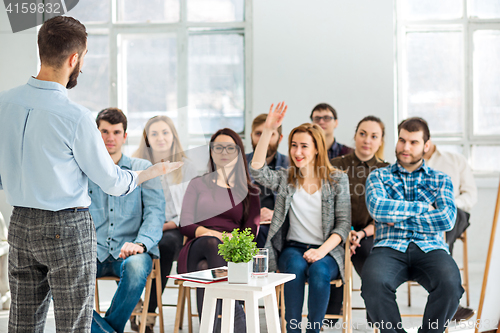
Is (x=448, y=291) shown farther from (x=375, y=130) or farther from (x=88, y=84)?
(x=88, y=84)

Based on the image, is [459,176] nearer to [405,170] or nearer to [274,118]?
[405,170]

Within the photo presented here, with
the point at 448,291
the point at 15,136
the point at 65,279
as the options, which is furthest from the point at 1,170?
the point at 448,291

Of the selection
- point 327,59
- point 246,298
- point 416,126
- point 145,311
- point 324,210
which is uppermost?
point 327,59

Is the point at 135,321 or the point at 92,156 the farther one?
the point at 135,321

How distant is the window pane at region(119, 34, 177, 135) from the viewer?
5.05 metres

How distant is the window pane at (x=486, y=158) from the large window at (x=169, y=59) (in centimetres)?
238

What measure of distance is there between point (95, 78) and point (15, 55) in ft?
2.67

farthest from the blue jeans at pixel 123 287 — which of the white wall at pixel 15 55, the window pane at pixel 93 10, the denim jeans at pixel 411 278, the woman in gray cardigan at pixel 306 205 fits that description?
the window pane at pixel 93 10

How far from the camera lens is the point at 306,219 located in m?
2.72

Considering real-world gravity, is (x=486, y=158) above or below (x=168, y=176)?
above

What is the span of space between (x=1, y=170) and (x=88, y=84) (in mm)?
3917

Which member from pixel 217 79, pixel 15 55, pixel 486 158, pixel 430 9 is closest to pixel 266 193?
pixel 217 79

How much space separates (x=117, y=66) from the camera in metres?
5.11

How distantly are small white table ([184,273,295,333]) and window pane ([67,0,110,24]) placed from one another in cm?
406
